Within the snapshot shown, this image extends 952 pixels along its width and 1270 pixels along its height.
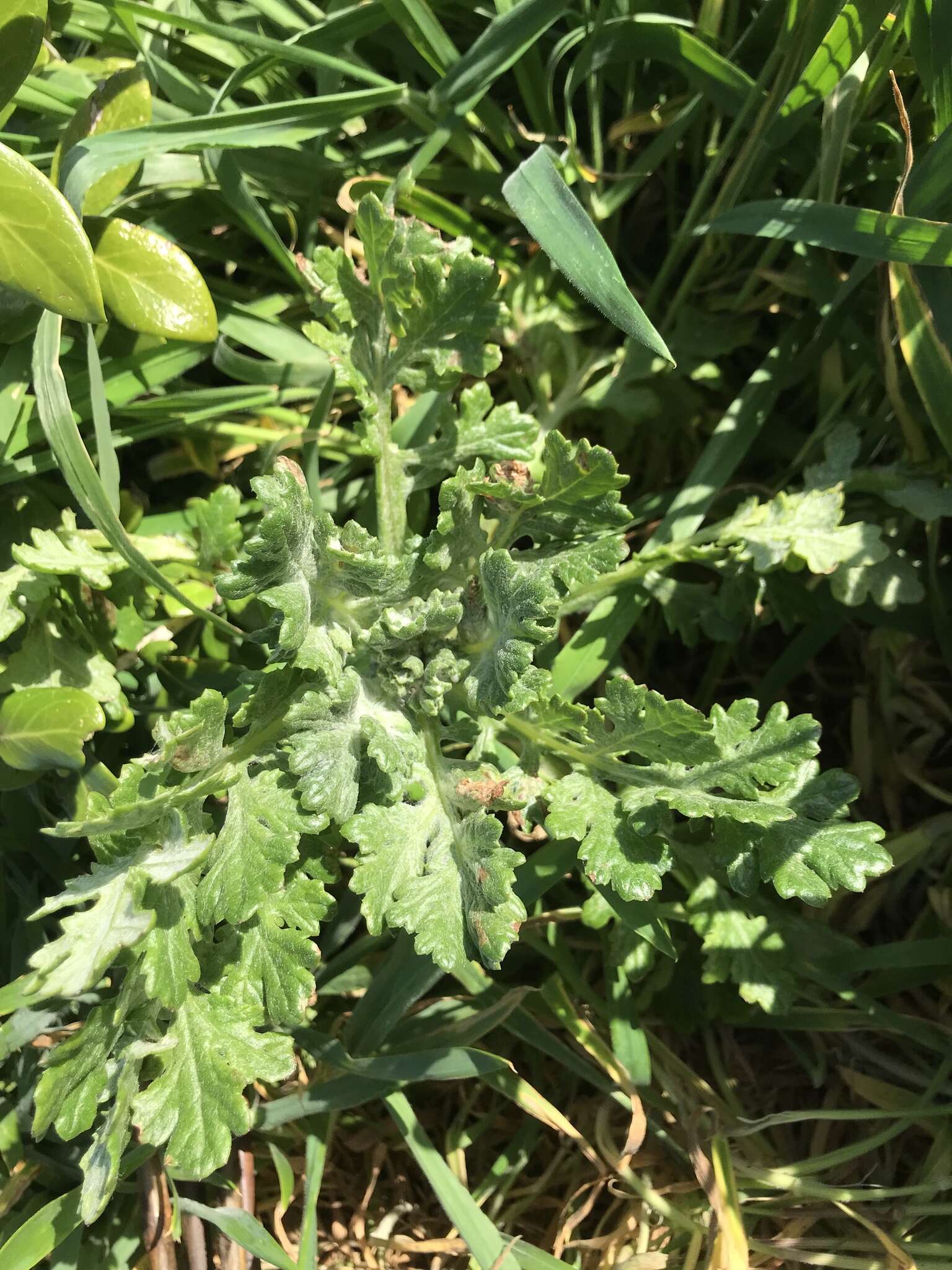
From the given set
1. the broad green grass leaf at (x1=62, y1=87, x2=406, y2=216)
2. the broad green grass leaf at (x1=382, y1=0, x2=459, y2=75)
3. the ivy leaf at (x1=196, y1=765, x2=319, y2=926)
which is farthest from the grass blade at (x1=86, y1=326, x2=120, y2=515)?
the broad green grass leaf at (x1=382, y1=0, x2=459, y2=75)

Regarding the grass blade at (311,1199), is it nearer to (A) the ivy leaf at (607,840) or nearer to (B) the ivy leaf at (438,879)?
(B) the ivy leaf at (438,879)

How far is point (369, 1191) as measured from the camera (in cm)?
230

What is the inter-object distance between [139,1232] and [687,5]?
9.60 ft

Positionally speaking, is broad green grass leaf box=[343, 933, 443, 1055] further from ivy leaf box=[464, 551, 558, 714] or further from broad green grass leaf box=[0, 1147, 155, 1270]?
ivy leaf box=[464, 551, 558, 714]

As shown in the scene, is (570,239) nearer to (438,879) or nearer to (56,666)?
(438,879)

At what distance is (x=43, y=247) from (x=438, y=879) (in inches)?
49.1

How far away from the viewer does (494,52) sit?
6.51 feet

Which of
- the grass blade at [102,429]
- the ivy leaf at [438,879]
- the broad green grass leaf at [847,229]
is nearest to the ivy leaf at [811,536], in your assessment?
the broad green grass leaf at [847,229]

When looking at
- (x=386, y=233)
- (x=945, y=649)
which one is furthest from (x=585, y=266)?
(x=945, y=649)

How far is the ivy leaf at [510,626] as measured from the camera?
160cm

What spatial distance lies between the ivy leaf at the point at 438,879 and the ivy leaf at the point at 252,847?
107mm

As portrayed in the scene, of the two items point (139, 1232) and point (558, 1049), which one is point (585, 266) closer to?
point (558, 1049)

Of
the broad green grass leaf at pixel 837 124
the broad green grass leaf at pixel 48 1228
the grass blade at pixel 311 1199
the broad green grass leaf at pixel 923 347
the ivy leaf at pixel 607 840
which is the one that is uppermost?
the broad green grass leaf at pixel 837 124

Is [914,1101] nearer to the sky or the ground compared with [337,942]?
nearer to the ground
